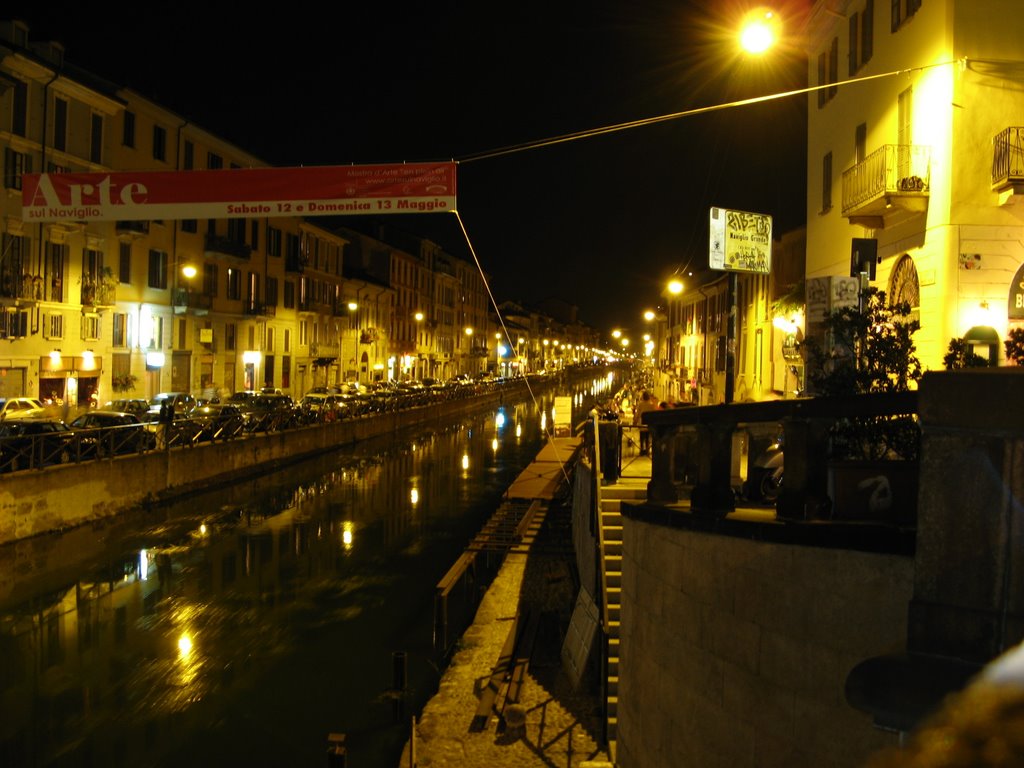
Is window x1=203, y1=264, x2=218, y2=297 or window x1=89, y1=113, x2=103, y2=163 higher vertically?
window x1=89, y1=113, x2=103, y2=163

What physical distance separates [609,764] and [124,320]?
3413 centimetres

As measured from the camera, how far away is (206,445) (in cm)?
2648

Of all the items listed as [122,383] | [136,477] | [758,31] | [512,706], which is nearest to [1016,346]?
[758,31]

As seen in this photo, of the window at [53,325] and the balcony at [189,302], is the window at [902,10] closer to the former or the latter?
the window at [53,325]

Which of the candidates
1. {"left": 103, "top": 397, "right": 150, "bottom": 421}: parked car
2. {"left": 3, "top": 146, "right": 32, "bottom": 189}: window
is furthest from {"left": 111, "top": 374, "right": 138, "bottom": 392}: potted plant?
{"left": 3, "top": 146, "right": 32, "bottom": 189}: window

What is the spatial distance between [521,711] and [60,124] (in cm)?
3079

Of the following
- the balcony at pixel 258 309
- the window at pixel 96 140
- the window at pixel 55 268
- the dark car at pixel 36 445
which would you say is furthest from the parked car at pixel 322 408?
the dark car at pixel 36 445

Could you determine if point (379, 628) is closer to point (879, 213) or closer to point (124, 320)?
point (879, 213)

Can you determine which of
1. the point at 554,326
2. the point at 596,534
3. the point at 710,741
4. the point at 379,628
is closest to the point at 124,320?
the point at 379,628

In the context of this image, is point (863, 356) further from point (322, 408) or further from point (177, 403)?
point (322, 408)

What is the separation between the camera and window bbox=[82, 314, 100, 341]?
109 feet

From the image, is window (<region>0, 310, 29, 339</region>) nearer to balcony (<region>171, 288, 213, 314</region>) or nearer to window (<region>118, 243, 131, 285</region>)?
window (<region>118, 243, 131, 285</region>)

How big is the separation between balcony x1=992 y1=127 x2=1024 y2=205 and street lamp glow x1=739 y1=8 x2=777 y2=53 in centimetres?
398

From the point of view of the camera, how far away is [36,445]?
64.0ft
